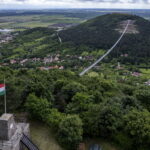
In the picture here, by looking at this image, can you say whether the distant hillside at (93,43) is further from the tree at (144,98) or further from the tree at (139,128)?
the tree at (139,128)

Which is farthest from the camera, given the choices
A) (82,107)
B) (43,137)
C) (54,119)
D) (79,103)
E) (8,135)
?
(79,103)

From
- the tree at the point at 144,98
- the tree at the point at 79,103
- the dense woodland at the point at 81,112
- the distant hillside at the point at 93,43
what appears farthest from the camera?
the distant hillside at the point at 93,43

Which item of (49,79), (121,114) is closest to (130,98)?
(121,114)

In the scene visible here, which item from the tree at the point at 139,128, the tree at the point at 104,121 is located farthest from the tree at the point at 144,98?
the tree at the point at 139,128

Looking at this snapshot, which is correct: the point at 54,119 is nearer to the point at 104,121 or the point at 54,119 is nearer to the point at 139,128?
the point at 104,121

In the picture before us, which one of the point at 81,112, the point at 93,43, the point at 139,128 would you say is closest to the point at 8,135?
the point at 81,112

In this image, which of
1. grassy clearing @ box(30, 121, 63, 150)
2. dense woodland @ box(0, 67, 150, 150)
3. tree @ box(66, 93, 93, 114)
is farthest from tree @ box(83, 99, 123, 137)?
grassy clearing @ box(30, 121, 63, 150)
